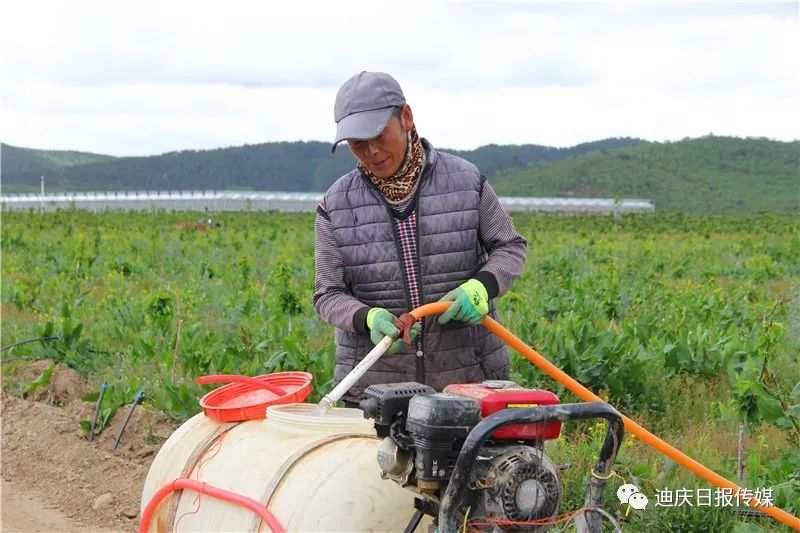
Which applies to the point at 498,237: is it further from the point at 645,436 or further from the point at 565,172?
the point at 565,172

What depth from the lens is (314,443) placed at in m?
2.93

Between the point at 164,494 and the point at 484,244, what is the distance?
144 cm

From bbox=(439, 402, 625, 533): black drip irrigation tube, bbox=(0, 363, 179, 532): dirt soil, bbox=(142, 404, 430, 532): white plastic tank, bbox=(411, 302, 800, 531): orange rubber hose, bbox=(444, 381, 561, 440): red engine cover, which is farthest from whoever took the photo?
bbox=(0, 363, 179, 532): dirt soil

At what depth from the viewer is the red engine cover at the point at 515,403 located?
2457 millimetres

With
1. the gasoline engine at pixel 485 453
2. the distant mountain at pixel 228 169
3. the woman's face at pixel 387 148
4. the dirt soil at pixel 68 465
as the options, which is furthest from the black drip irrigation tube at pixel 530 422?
the distant mountain at pixel 228 169

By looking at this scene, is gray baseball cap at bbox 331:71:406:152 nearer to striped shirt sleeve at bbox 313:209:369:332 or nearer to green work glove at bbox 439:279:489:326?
striped shirt sleeve at bbox 313:209:369:332

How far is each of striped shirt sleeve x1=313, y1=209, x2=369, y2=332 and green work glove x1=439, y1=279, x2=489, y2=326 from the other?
0.42 meters

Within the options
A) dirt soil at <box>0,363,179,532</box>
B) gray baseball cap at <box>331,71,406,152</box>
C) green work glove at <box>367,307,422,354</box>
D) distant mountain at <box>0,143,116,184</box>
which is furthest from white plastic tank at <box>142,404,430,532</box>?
distant mountain at <box>0,143,116,184</box>

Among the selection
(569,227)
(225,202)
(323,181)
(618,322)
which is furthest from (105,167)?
(618,322)

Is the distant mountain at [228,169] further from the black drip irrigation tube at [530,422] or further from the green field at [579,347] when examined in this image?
the black drip irrigation tube at [530,422]

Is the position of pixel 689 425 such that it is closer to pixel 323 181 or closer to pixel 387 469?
pixel 387 469

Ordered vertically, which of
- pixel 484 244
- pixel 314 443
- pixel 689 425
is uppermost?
pixel 484 244

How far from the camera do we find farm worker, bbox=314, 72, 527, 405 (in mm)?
3307

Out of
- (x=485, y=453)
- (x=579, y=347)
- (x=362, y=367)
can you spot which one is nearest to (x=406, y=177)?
(x=362, y=367)
